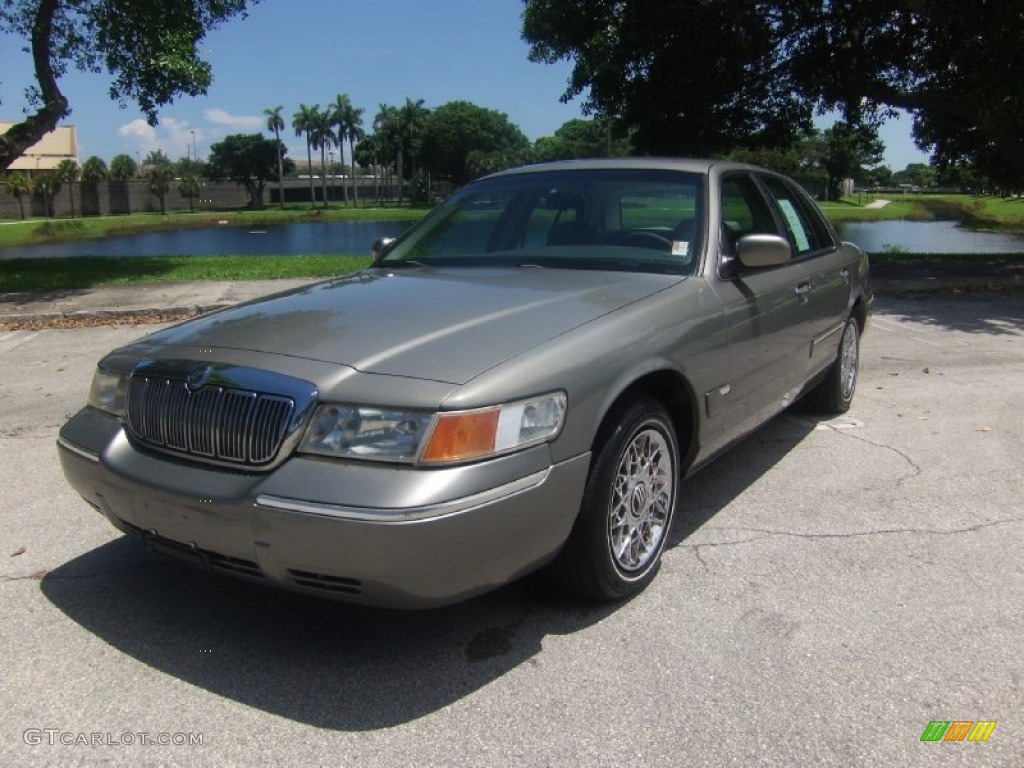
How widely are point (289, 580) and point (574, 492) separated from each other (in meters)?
0.93

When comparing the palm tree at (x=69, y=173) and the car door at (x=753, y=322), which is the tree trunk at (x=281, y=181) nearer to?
the palm tree at (x=69, y=173)

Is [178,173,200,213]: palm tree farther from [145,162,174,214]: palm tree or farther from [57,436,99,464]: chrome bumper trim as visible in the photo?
[57,436,99,464]: chrome bumper trim

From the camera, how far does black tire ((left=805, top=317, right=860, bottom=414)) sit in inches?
221

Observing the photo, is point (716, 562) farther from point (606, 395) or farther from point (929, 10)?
point (929, 10)

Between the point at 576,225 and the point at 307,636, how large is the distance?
7.40ft

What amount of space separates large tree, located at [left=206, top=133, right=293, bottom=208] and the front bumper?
122506mm

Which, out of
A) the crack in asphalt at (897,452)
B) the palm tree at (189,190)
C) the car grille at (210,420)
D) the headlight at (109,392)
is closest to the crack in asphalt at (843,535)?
the crack in asphalt at (897,452)

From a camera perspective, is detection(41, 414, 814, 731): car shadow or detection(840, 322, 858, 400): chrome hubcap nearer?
detection(41, 414, 814, 731): car shadow

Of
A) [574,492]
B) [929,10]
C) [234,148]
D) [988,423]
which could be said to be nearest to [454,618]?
[574,492]

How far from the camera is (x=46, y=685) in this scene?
2.70 m

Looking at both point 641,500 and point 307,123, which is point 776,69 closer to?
point 641,500

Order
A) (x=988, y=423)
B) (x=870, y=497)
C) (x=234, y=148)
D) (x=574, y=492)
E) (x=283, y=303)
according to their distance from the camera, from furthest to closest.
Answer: (x=234, y=148), (x=988, y=423), (x=870, y=497), (x=283, y=303), (x=574, y=492)

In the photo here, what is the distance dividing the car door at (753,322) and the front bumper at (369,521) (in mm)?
1260

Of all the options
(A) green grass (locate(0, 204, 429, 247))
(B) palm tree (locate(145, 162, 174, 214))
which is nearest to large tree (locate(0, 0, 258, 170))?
(A) green grass (locate(0, 204, 429, 247))
